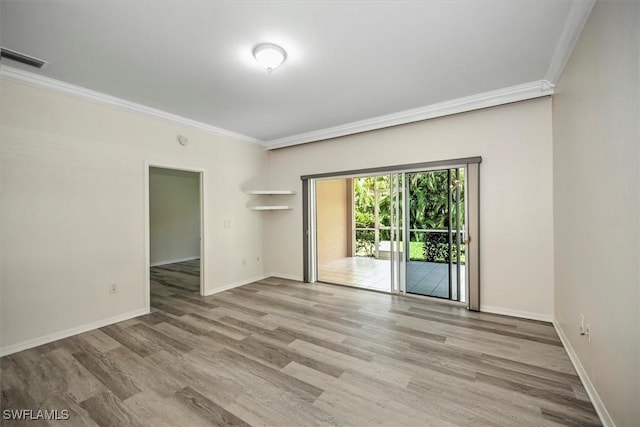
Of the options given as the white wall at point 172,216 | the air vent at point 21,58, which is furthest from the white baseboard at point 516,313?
the white wall at point 172,216

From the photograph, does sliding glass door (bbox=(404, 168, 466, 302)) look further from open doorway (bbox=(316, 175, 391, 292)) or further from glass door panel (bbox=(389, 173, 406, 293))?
open doorway (bbox=(316, 175, 391, 292))

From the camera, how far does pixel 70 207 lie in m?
2.92

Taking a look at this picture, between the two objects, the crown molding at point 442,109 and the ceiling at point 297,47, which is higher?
the ceiling at point 297,47

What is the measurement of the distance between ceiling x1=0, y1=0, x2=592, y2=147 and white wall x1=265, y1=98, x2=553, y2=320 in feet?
1.46

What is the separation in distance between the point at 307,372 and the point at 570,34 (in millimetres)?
3467

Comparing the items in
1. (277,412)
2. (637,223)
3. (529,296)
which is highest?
(637,223)

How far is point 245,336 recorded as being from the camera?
2879mm

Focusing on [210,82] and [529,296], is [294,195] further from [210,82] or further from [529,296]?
[529,296]

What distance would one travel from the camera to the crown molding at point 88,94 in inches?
101

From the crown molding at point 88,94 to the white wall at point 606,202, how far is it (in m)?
4.46

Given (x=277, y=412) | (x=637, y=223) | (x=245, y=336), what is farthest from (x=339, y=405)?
(x=637, y=223)

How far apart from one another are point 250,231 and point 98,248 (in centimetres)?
240

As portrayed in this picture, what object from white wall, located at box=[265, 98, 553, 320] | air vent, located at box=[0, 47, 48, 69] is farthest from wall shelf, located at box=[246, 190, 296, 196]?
air vent, located at box=[0, 47, 48, 69]

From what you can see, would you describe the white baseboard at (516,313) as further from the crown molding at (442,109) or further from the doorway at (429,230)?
the crown molding at (442,109)
